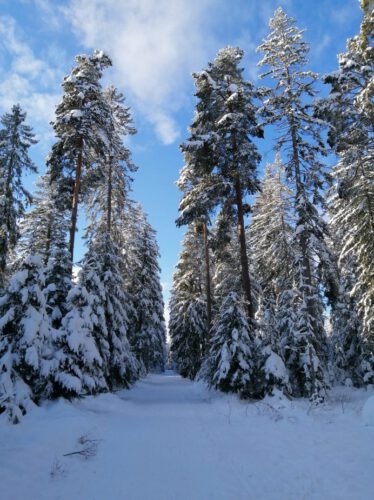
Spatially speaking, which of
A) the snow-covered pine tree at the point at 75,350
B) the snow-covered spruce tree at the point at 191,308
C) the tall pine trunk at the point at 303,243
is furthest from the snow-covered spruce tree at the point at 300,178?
the snow-covered spruce tree at the point at 191,308

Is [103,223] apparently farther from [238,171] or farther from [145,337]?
[238,171]

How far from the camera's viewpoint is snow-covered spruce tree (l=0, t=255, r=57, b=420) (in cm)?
963

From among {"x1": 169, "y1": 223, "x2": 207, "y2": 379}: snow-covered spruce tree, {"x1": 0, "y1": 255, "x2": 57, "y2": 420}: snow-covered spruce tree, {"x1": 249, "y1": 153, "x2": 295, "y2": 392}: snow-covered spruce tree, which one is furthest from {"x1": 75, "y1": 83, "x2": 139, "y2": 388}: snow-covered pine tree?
{"x1": 169, "y1": 223, "x2": 207, "y2": 379}: snow-covered spruce tree

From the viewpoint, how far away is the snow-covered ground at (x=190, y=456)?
17.3 feet

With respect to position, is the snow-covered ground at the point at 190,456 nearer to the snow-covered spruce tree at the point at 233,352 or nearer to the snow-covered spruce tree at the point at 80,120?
the snow-covered spruce tree at the point at 233,352

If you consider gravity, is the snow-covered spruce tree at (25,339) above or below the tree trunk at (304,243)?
below

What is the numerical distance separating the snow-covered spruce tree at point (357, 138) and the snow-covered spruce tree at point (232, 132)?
4.18 m

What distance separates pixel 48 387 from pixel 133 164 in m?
18.8

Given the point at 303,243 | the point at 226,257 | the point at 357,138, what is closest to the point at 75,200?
the point at 226,257

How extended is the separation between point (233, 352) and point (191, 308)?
66.4ft

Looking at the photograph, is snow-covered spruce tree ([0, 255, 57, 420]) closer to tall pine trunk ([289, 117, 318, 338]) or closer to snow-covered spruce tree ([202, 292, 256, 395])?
snow-covered spruce tree ([202, 292, 256, 395])

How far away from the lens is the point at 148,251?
34.6 m

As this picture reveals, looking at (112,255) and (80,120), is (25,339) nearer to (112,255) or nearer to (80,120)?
(112,255)

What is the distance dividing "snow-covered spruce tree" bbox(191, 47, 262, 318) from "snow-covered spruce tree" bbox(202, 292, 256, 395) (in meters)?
2.78
